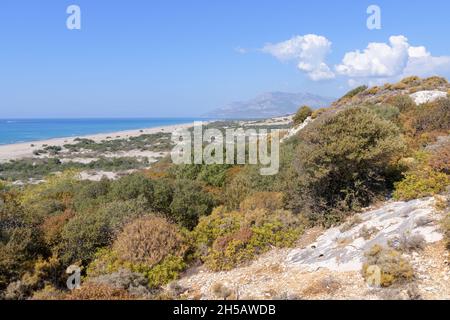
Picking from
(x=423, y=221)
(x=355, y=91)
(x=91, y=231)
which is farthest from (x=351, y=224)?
(x=355, y=91)

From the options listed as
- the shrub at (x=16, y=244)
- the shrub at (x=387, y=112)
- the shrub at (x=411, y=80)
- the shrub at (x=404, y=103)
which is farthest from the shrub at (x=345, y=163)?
the shrub at (x=411, y=80)

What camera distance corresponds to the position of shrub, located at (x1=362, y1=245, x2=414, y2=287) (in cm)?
633

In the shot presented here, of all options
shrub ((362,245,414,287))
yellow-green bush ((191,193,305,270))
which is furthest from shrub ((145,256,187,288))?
shrub ((362,245,414,287))

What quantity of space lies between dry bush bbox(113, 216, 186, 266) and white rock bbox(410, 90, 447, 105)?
20.6m

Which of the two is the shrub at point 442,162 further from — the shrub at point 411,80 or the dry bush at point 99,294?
the shrub at point 411,80

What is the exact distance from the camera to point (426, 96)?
24.0m

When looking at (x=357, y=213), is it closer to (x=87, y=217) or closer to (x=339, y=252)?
(x=339, y=252)

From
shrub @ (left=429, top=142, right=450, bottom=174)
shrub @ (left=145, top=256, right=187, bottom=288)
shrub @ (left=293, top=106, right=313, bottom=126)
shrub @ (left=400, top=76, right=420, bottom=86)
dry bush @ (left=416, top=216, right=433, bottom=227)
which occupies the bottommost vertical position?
shrub @ (left=145, top=256, right=187, bottom=288)

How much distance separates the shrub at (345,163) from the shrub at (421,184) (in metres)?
0.61

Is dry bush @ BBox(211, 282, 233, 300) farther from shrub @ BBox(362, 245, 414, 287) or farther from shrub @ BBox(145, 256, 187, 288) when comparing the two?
shrub @ BBox(362, 245, 414, 287)

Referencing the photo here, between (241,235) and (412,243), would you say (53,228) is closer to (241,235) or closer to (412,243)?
(241,235)

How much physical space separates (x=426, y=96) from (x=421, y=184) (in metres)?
16.7
